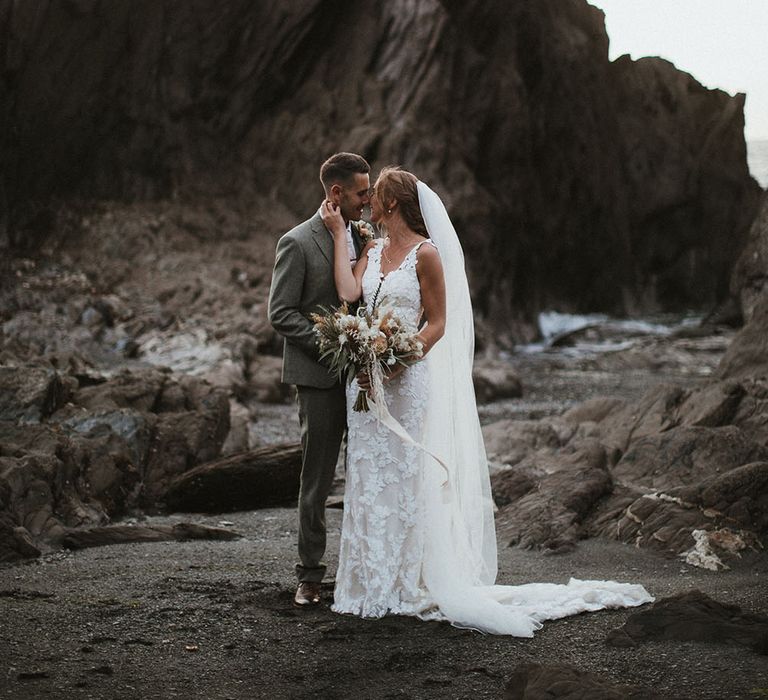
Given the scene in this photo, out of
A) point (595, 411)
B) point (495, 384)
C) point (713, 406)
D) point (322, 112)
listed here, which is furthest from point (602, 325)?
point (713, 406)

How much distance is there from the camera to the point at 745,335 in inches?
520

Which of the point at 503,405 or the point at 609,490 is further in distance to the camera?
the point at 503,405

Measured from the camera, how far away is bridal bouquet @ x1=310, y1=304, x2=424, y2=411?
18.8 feet

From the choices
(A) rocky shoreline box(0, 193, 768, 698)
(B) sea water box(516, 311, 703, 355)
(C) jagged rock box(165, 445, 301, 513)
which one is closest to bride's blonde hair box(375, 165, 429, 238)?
(A) rocky shoreline box(0, 193, 768, 698)

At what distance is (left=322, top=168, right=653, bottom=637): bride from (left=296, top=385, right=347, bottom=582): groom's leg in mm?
114

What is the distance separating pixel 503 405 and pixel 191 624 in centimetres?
1422

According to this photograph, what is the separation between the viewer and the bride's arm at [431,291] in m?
6.04

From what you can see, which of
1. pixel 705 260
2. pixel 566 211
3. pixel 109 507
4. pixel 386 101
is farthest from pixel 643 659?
pixel 705 260

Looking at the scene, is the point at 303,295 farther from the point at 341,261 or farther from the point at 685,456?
the point at 685,456

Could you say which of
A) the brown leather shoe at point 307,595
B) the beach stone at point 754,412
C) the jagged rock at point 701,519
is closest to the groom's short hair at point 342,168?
the brown leather shoe at point 307,595

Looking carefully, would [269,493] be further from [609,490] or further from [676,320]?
[676,320]

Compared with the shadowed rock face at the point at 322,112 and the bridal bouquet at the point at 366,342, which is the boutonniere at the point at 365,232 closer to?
the bridal bouquet at the point at 366,342

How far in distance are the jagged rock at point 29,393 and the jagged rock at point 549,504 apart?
175 inches

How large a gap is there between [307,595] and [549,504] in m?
3.43
